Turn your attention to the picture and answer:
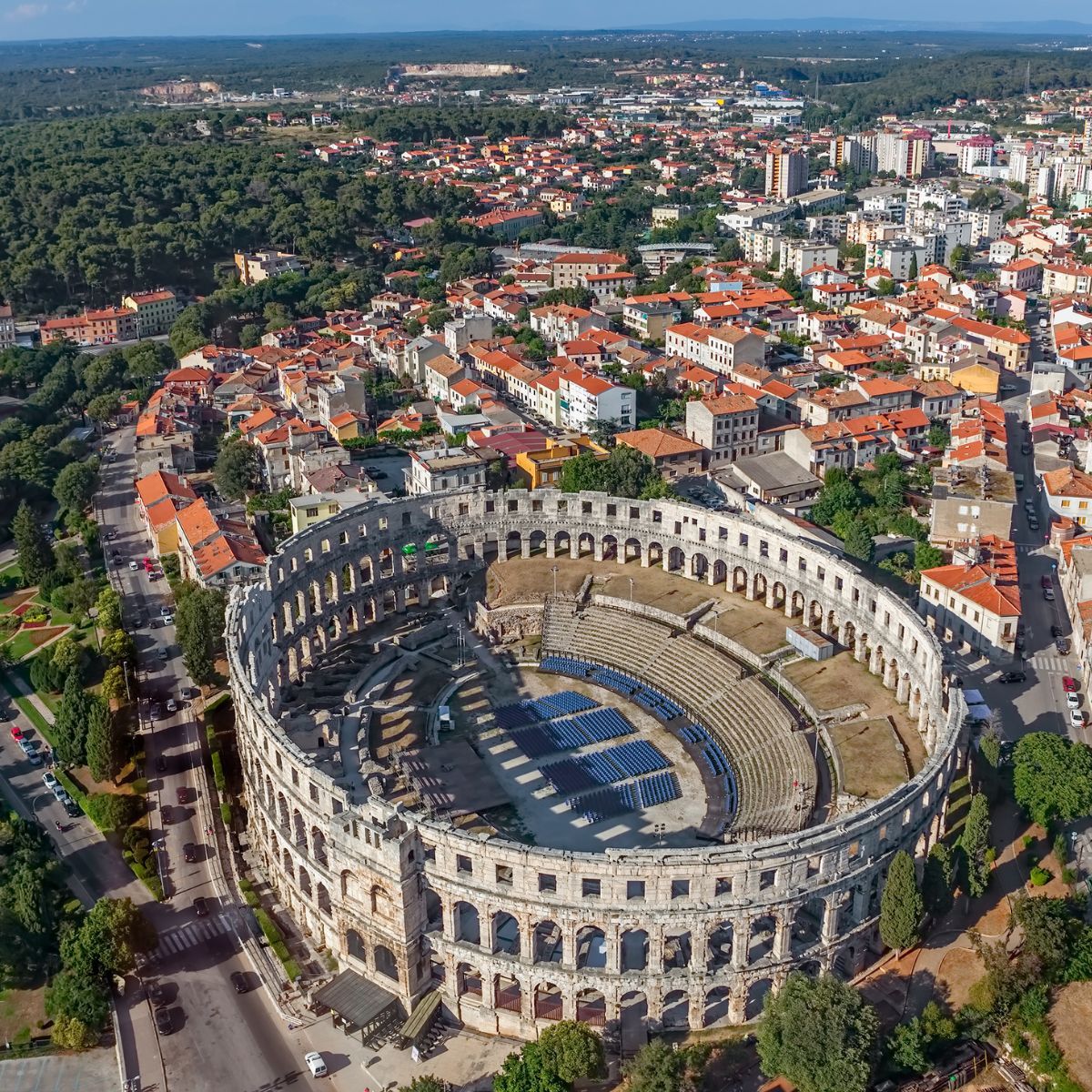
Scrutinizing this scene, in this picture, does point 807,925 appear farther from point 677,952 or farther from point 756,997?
point 677,952

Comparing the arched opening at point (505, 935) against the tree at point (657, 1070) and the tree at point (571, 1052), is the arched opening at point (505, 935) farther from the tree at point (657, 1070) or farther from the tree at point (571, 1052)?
the tree at point (657, 1070)

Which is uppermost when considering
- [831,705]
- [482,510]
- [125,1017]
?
[482,510]

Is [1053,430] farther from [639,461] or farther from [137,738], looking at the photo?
[137,738]

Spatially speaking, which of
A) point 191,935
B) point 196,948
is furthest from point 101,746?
point 196,948

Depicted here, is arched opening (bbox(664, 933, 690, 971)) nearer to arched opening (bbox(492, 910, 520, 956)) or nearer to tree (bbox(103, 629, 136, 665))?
arched opening (bbox(492, 910, 520, 956))

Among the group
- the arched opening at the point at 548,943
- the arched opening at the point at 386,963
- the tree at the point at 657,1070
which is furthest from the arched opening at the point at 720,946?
the arched opening at the point at 386,963

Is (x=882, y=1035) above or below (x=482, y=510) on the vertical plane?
below

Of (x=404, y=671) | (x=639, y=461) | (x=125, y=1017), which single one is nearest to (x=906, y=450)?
(x=639, y=461)
